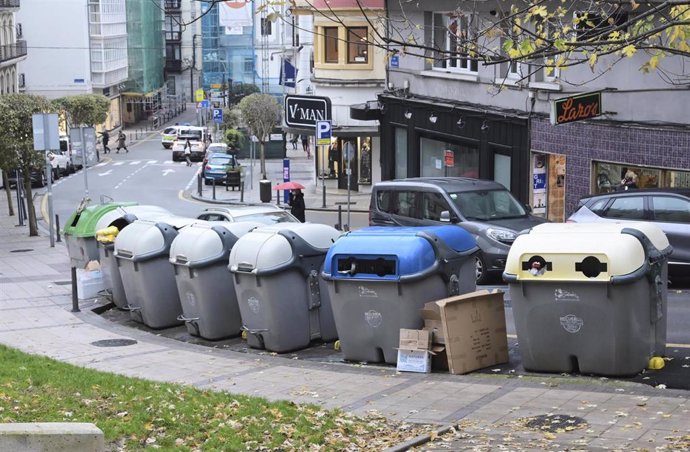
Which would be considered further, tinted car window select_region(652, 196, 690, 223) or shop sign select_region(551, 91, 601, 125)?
shop sign select_region(551, 91, 601, 125)

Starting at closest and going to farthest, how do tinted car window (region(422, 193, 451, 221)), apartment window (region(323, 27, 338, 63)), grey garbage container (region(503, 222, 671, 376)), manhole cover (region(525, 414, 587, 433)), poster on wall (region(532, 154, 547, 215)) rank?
manhole cover (region(525, 414, 587, 433))
grey garbage container (region(503, 222, 671, 376))
tinted car window (region(422, 193, 451, 221))
poster on wall (region(532, 154, 547, 215))
apartment window (region(323, 27, 338, 63))

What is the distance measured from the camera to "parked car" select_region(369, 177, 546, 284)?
63.3 feet

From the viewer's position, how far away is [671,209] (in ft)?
59.9

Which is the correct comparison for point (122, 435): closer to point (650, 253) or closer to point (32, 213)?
point (650, 253)

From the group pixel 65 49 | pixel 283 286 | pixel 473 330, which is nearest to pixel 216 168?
pixel 283 286

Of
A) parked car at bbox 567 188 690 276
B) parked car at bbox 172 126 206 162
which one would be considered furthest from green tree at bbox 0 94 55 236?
parked car at bbox 172 126 206 162

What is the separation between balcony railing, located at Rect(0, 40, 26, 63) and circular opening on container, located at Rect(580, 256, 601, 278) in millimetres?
65558

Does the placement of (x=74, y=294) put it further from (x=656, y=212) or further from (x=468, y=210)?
(x=656, y=212)

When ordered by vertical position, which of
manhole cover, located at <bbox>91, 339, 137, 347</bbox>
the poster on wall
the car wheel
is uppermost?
the poster on wall

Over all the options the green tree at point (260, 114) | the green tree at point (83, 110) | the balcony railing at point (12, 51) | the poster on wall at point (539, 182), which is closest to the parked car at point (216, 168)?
the green tree at point (260, 114)

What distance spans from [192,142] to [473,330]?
56.5m

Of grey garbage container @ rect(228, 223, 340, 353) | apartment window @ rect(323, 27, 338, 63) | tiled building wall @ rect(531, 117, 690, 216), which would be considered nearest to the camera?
grey garbage container @ rect(228, 223, 340, 353)

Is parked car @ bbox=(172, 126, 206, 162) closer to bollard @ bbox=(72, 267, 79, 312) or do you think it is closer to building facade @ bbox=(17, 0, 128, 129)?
building facade @ bbox=(17, 0, 128, 129)

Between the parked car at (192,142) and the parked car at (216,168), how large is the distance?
13535 millimetres
